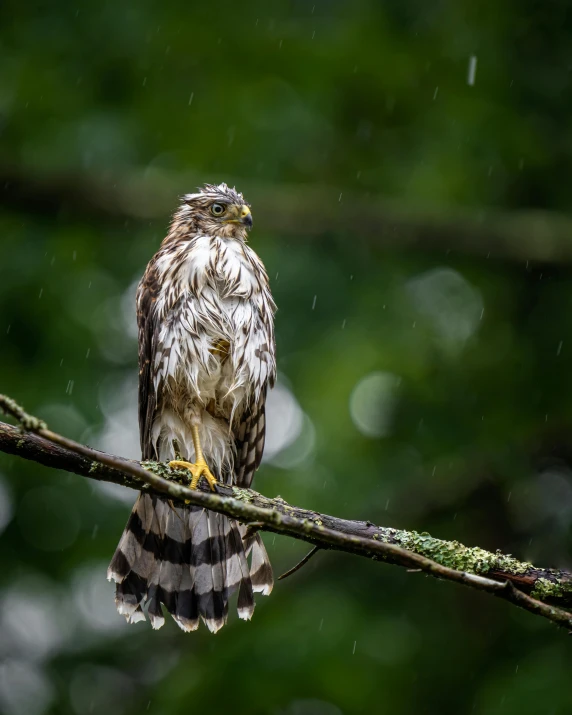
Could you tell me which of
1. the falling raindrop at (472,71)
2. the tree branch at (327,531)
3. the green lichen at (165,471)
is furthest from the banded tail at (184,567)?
the falling raindrop at (472,71)

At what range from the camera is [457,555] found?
309cm

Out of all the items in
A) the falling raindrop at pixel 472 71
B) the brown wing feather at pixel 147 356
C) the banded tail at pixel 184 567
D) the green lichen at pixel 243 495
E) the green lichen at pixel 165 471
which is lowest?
the banded tail at pixel 184 567

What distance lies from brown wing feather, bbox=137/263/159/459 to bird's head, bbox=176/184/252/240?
0.40 meters

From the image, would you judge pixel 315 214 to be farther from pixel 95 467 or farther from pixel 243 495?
pixel 95 467

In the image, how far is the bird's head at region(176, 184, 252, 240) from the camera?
479 cm

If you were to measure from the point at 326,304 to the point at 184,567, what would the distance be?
10.5 ft

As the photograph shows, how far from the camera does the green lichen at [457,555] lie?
306cm

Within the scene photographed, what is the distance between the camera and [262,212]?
7.09m

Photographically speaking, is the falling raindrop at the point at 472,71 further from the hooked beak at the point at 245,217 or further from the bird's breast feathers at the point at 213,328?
the bird's breast feathers at the point at 213,328

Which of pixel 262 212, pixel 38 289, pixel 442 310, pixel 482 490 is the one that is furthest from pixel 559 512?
pixel 38 289

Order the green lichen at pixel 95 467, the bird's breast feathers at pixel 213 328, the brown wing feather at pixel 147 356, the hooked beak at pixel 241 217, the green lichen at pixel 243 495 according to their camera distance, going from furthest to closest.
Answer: the hooked beak at pixel 241 217 → the brown wing feather at pixel 147 356 → the bird's breast feathers at pixel 213 328 → the green lichen at pixel 243 495 → the green lichen at pixel 95 467

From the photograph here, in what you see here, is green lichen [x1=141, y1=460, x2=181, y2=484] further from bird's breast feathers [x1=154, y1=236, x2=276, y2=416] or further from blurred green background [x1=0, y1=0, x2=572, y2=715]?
blurred green background [x1=0, y1=0, x2=572, y2=715]

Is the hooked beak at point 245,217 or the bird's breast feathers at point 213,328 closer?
the bird's breast feathers at point 213,328

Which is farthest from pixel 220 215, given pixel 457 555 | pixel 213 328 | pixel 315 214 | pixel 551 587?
pixel 551 587
